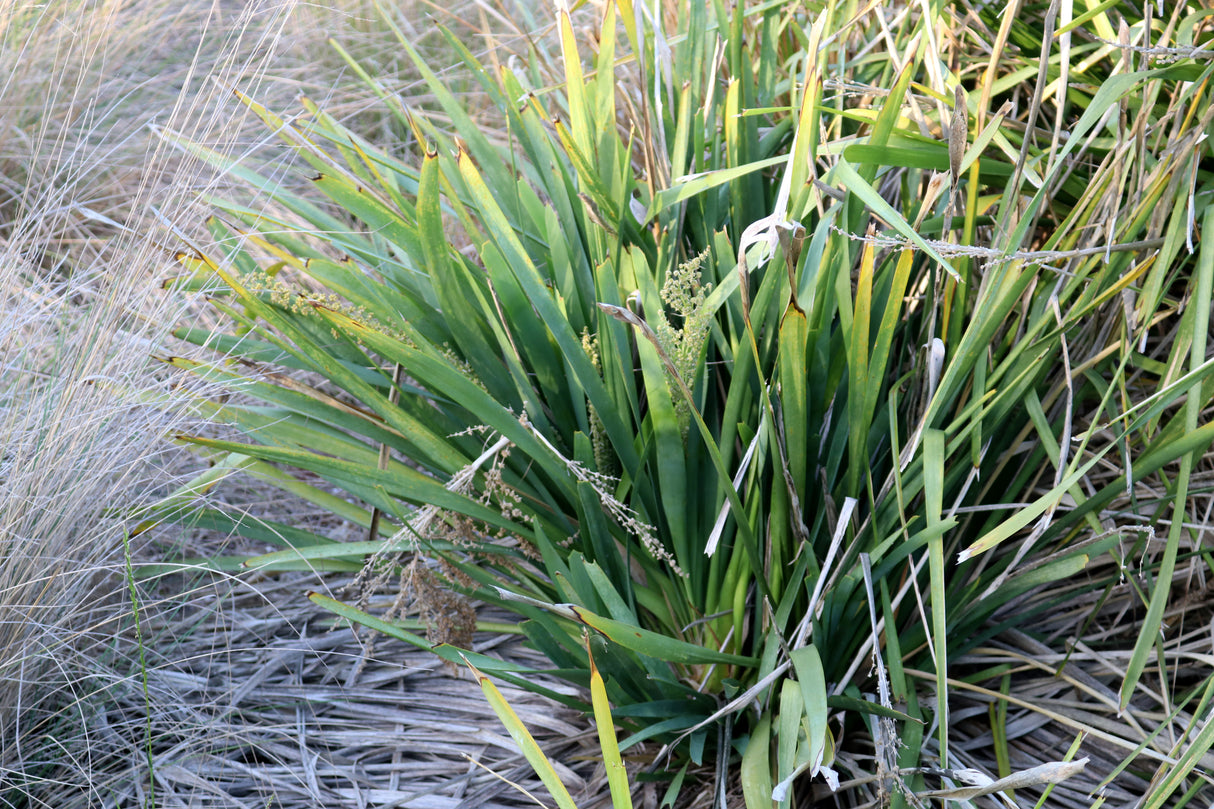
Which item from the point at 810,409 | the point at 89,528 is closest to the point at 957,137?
the point at 810,409

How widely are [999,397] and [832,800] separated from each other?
51 centimetres

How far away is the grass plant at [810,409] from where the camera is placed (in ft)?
3.07

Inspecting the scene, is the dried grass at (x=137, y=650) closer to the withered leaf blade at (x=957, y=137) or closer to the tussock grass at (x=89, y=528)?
the tussock grass at (x=89, y=528)

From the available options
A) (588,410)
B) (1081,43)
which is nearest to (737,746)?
(588,410)

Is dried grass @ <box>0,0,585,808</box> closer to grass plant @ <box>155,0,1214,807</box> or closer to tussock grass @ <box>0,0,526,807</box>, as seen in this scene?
tussock grass @ <box>0,0,526,807</box>

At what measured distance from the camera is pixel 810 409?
1.09m

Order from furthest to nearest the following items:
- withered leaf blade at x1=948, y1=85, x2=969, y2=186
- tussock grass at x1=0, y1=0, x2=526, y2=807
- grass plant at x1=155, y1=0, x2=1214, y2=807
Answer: tussock grass at x1=0, y1=0, x2=526, y2=807 < grass plant at x1=155, y1=0, x2=1214, y2=807 < withered leaf blade at x1=948, y1=85, x2=969, y2=186

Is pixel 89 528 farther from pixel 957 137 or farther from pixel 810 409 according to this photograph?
pixel 957 137

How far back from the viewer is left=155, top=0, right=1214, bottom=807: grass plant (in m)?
0.93

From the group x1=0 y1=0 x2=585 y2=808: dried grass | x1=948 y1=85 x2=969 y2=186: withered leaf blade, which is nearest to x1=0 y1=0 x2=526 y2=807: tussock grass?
x1=0 y1=0 x2=585 y2=808: dried grass

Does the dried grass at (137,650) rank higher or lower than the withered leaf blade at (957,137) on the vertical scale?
lower

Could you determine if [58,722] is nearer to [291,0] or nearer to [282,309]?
[282,309]

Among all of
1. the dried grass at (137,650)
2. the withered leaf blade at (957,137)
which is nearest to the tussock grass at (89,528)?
the dried grass at (137,650)

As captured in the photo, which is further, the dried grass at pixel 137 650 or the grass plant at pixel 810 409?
the dried grass at pixel 137 650
